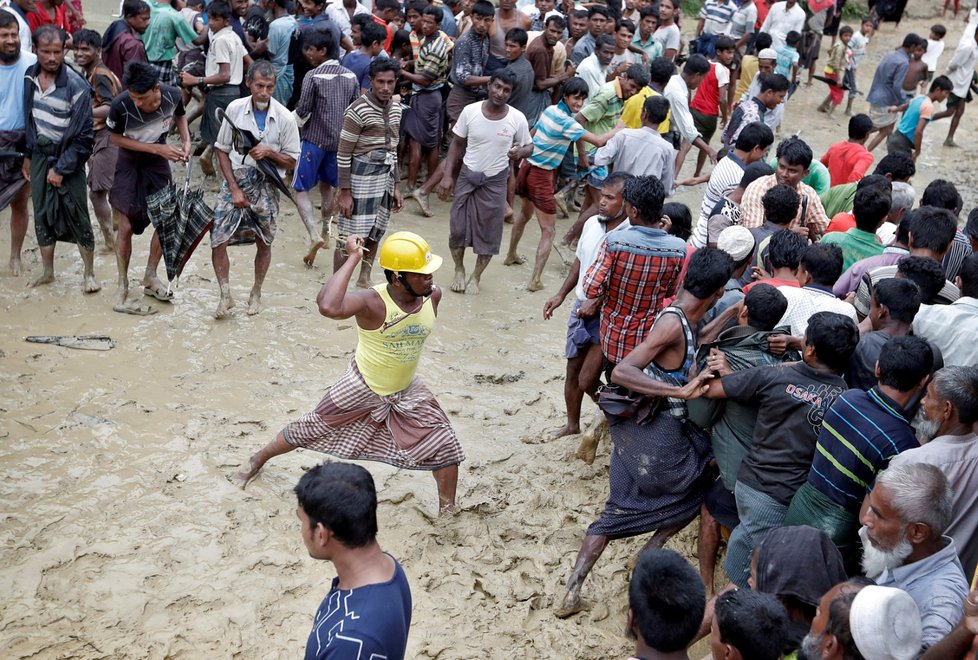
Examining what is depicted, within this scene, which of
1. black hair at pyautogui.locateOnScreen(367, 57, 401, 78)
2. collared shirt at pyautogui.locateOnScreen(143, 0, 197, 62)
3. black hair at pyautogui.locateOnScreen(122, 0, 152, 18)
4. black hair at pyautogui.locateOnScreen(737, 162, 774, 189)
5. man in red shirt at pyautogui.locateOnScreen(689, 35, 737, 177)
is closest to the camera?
black hair at pyautogui.locateOnScreen(737, 162, 774, 189)

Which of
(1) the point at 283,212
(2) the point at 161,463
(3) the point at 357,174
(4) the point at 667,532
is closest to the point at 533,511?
(4) the point at 667,532

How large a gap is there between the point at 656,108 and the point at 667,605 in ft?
18.1

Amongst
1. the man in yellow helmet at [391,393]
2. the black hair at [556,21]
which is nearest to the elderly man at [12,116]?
the man in yellow helmet at [391,393]

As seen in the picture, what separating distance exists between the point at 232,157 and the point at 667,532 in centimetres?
437

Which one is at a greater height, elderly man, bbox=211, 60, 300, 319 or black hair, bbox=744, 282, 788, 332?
black hair, bbox=744, 282, 788, 332

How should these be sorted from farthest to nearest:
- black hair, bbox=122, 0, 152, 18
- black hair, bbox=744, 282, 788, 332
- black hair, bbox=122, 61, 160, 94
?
black hair, bbox=122, 0, 152, 18 < black hair, bbox=122, 61, 160, 94 < black hair, bbox=744, 282, 788, 332

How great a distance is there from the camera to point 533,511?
5434mm

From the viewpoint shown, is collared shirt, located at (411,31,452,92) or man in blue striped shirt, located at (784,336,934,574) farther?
collared shirt, located at (411,31,452,92)

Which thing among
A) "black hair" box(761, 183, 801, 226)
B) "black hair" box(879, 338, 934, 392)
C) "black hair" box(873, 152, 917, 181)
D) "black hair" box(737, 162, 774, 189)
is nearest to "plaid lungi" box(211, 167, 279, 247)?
"black hair" box(737, 162, 774, 189)

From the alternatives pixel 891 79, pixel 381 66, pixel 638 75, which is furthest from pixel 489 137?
pixel 891 79

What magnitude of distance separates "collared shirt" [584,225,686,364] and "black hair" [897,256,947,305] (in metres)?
1.12

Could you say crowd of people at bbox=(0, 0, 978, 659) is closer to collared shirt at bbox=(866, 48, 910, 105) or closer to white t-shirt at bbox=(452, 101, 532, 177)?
white t-shirt at bbox=(452, 101, 532, 177)

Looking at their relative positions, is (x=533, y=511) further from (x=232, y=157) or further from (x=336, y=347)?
(x=232, y=157)

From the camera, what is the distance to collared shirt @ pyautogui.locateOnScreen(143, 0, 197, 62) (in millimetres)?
9625
